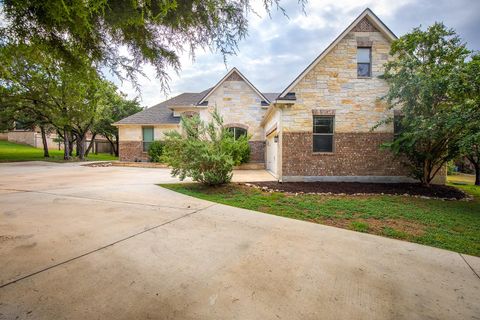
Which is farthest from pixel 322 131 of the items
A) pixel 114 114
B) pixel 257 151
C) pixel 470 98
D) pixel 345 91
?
pixel 114 114

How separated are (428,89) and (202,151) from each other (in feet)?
25.3

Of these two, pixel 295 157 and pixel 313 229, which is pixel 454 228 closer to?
pixel 313 229

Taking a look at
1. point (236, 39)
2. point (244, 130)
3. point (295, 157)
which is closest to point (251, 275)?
point (236, 39)

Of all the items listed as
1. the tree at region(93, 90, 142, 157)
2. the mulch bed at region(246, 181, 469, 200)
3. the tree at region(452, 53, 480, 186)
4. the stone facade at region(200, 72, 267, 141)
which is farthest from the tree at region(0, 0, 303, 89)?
the tree at region(93, 90, 142, 157)

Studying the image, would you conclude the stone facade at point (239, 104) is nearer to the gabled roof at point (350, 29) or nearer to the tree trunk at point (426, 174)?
the gabled roof at point (350, 29)

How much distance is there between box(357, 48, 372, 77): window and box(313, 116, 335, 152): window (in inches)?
96.5

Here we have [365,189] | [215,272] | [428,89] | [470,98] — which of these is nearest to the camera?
[215,272]

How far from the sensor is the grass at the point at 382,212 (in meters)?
4.21

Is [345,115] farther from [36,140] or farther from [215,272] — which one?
[36,140]

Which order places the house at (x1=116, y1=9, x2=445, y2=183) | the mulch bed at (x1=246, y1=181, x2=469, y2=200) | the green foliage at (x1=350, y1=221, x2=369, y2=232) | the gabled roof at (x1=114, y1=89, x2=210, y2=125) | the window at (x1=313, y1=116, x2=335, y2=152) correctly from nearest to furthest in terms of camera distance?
the green foliage at (x1=350, y1=221, x2=369, y2=232) → the mulch bed at (x1=246, y1=181, x2=469, y2=200) → the house at (x1=116, y1=9, x2=445, y2=183) → the window at (x1=313, y1=116, x2=335, y2=152) → the gabled roof at (x1=114, y1=89, x2=210, y2=125)

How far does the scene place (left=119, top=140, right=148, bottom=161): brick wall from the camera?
1945 cm

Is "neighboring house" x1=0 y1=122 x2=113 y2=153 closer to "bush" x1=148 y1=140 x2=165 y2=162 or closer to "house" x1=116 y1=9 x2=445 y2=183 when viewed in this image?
"bush" x1=148 y1=140 x2=165 y2=162

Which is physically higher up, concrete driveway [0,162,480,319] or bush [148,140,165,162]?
bush [148,140,165,162]

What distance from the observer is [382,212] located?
18.7ft
